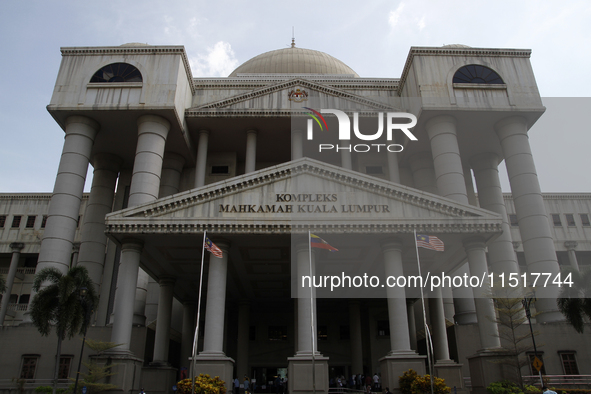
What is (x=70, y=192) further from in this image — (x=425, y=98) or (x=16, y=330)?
(x=425, y=98)

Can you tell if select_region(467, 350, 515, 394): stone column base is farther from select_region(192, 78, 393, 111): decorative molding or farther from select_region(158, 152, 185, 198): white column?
select_region(158, 152, 185, 198): white column

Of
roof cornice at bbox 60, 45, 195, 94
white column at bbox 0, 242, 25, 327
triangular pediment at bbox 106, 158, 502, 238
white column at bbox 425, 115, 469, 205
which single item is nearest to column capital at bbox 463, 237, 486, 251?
triangular pediment at bbox 106, 158, 502, 238

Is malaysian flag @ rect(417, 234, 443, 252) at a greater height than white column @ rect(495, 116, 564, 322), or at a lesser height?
lesser

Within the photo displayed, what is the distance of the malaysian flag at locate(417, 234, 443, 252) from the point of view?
26375 millimetres

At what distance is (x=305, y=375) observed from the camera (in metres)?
24.6

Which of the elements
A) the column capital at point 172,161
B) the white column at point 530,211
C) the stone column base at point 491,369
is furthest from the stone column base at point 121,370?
the white column at point 530,211

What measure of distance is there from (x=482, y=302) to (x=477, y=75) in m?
23.8

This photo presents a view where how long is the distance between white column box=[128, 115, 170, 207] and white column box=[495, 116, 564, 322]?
100ft

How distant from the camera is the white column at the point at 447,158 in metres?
39.9

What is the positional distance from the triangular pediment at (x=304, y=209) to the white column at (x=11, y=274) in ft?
111

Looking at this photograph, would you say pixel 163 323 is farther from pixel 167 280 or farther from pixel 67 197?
pixel 67 197

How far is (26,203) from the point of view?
208 ft

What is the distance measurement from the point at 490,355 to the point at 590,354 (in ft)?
34.4

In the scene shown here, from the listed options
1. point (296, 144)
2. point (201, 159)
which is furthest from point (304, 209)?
point (201, 159)
